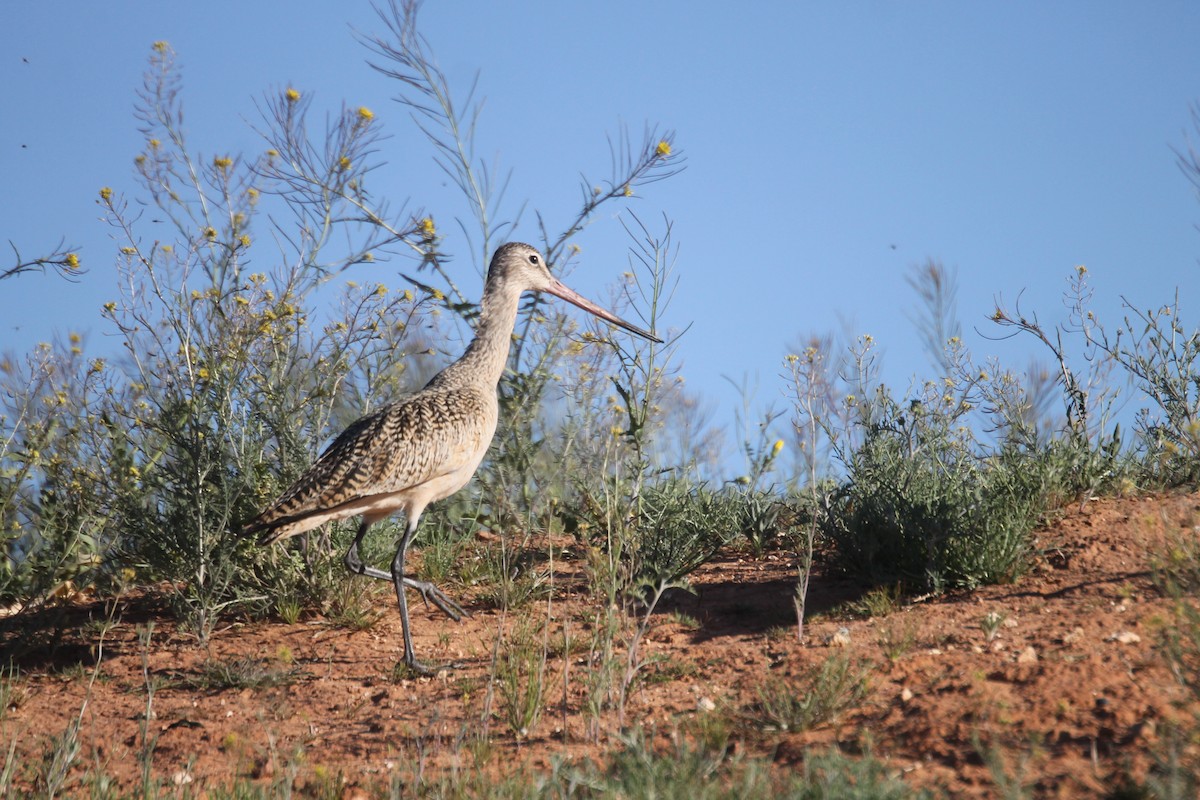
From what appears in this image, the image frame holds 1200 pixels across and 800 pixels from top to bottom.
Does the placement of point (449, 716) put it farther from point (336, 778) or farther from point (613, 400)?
point (613, 400)

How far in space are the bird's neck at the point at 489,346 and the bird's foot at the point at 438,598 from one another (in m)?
1.23

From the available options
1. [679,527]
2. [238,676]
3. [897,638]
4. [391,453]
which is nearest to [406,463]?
Result: [391,453]

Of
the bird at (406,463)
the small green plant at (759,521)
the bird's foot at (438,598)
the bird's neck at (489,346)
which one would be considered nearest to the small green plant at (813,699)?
the bird at (406,463)

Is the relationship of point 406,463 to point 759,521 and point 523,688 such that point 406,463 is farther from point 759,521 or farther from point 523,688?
point 759,521

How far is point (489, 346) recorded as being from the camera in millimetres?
6957

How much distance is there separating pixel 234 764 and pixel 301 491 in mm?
1750

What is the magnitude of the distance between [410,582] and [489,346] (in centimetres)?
164

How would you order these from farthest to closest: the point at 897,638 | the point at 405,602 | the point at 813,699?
the point at 405,602 < the point at 897,638 < the point at 813,699

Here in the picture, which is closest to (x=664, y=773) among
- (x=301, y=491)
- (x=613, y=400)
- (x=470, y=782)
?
(x=470, y=782)

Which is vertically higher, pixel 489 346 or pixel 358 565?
pixel 489 346

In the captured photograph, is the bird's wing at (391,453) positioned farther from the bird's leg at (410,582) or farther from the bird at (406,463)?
the bird's leg at (410,582)

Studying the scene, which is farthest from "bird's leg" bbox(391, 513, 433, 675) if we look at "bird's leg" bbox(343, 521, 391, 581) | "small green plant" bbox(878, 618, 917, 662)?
"small green plant" bbox(878, 618, 917, 662)

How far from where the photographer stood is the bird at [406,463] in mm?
5883

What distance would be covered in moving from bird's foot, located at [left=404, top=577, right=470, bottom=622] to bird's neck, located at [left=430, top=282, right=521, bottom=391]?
123 centimetres
